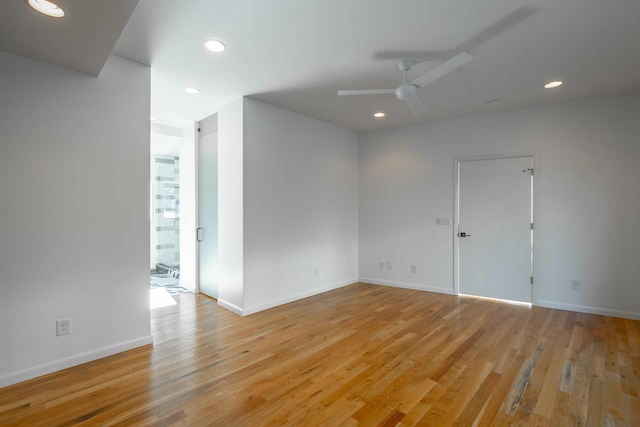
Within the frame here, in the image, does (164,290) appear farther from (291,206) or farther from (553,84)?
(553,84)

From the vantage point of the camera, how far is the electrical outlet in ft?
8.32

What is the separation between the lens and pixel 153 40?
2.56 m

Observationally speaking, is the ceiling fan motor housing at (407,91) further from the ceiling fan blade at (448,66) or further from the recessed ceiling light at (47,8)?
the recessed ceiling light at (47,8)

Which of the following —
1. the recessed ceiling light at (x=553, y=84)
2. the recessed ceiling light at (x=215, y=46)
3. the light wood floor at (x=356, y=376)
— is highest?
the recessed ceiling light at (x=553, y=84)

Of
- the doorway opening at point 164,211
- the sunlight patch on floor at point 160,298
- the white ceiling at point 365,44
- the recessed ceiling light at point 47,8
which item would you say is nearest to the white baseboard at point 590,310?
the white ceiling at point 365,44

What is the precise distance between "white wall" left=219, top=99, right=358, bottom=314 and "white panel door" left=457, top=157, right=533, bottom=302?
1.85 meters

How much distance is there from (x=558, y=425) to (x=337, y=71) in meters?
3.22

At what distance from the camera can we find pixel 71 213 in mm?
2609

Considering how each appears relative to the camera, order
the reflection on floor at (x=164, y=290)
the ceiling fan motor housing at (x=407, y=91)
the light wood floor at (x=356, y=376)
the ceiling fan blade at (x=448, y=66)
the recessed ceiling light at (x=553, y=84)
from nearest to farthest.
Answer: the light wood floor at (x=356, y=376), the ceiling fan blade at (x=448, y=66), the ceiling fan motor housing at (x=407, y=91), the recessed ceiling light at (x=553, y=84), the reflection on floor at (x=164, y=290)

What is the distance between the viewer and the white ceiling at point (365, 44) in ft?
7.06

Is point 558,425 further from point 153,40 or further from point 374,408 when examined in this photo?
point 153,40

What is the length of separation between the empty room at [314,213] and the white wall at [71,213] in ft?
0.05

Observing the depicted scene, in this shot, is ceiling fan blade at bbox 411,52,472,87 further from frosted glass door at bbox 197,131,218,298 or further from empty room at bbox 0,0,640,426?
frosted glass door at bbox 197,131,218,298

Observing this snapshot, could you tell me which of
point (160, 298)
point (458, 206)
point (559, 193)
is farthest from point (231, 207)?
point (559, 193)
